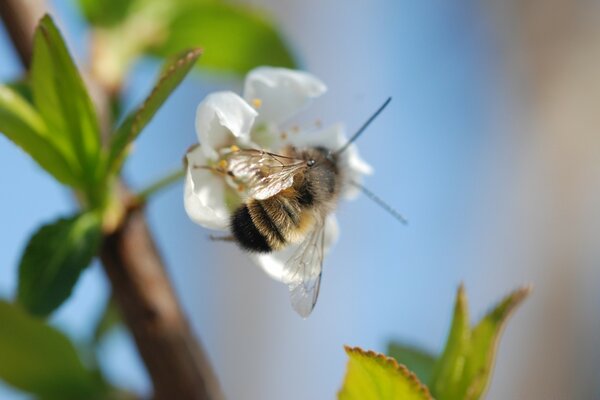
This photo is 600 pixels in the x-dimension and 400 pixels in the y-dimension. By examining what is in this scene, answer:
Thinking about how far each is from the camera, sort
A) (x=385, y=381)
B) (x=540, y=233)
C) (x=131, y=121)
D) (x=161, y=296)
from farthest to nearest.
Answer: (x=540, y=233) → (x=161, y=296) → (x=131, y=121) → (x=385, y=381)

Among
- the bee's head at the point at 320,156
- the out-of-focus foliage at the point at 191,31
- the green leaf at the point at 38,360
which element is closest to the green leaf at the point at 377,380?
the bee's head at the point at 320,156

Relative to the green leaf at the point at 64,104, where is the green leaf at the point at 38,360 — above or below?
below

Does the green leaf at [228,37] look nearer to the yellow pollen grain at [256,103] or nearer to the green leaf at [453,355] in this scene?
the yellow pollen grain at [256,103]

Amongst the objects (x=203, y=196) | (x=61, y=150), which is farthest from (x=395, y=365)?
(x=61, y=150)

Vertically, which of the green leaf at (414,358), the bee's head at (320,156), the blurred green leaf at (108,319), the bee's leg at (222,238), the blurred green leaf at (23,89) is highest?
the bee's head at (320,156)

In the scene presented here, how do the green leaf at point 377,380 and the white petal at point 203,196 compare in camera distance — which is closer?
the green leaf at point 377,380

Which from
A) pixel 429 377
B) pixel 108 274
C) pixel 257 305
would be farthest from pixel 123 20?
pixel 257 305

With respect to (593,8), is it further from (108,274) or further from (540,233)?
(108,274)
